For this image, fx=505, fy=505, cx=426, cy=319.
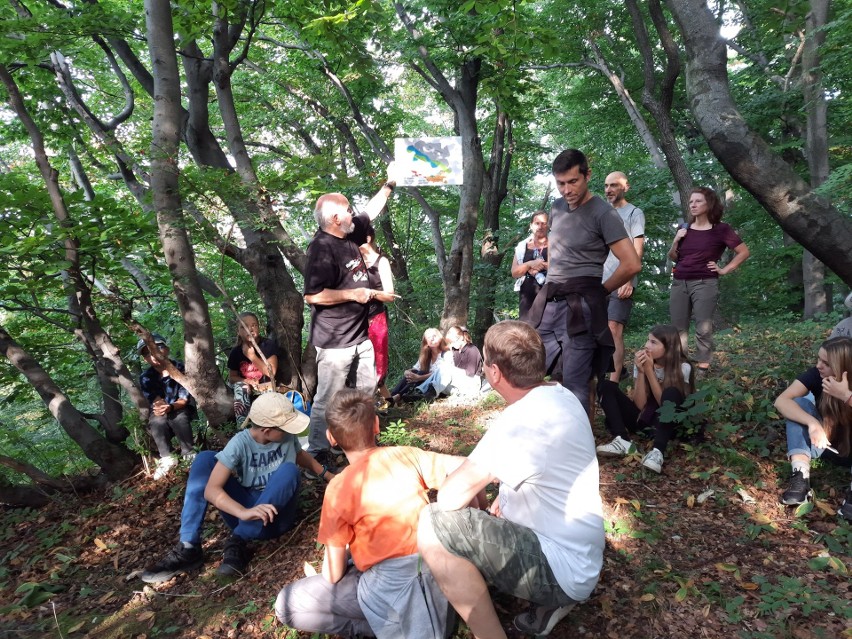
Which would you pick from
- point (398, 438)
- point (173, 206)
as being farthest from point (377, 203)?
point (398, 438)

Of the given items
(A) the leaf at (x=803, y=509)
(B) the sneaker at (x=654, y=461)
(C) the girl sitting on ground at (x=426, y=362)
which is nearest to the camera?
(A) the leaf at (x=803, y=509)

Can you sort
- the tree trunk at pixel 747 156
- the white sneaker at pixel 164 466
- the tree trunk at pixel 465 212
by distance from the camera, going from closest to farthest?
1. the tree trunk at pixel 747 156
2. the white sneaker at pixel 164 466
3. the tree trunk at pixel 465 212

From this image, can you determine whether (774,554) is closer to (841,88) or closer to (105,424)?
(105,424)

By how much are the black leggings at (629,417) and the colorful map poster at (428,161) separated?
8.35ft

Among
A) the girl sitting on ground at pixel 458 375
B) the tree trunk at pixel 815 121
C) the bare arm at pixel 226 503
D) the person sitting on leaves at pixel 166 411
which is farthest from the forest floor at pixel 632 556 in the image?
the tree trunk at pixel 815 121

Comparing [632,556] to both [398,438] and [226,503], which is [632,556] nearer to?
[398,438]

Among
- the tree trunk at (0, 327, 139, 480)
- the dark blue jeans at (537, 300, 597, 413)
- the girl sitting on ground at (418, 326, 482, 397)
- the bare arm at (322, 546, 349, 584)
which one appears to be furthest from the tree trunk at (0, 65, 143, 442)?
the dark blue jeans at (537, 300, 597, 413)

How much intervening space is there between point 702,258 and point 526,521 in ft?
12.5

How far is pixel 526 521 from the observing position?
213 cm

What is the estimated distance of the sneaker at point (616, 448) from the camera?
383 cm

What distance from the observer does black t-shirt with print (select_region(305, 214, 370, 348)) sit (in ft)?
12.6

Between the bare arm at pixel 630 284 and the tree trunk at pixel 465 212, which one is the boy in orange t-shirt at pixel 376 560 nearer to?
the bare arm at pixel 630 284

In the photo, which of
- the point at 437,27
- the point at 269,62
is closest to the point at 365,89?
the point at 269,62

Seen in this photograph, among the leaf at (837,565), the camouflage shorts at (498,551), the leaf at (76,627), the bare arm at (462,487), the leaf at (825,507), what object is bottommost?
the leaf at (76,627)
